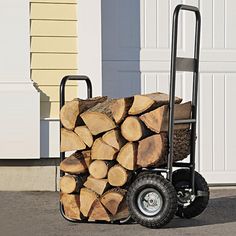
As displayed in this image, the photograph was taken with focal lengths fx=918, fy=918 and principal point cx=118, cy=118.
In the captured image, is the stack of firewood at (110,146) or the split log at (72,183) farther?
the split log at (72,183)

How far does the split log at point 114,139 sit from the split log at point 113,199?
1.06 ft

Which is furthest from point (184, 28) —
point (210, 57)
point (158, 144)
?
point (158, 144)

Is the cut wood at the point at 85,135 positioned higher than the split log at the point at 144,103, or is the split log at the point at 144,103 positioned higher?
the split log at the point at 144,103

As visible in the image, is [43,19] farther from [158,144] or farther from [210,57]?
[158,144]

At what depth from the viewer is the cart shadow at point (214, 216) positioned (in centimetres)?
686

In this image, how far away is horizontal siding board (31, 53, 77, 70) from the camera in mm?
8438

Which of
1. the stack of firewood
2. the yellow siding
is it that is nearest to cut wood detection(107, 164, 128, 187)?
the stack of firewood

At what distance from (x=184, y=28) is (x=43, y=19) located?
4.57ft

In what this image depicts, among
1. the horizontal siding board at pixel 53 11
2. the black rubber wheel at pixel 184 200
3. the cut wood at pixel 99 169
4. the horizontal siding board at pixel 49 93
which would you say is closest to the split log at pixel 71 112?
the cut wood at pixel 99 169

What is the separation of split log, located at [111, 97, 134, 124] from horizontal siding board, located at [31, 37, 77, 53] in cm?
190

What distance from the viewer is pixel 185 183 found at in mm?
7008

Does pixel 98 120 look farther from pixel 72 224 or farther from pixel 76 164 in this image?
pixel 72 224

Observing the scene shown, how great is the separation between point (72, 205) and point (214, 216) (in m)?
1.16

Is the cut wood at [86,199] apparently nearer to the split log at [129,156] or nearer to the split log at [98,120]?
the split log at [129,156]
